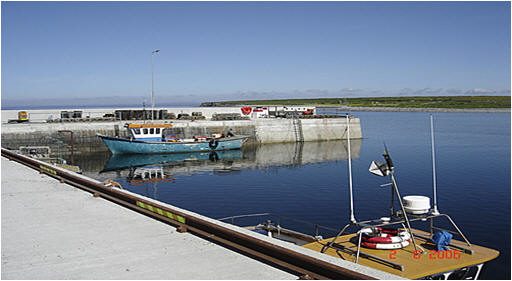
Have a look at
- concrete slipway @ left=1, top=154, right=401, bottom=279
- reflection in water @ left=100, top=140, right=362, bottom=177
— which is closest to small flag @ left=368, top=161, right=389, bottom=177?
concrete slipway @ left=1, top=154, right=401, bottom=279

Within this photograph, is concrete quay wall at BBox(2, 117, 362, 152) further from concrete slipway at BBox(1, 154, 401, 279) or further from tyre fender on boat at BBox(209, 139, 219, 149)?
concrete slipway at BBox(1, 154, 401, 279)

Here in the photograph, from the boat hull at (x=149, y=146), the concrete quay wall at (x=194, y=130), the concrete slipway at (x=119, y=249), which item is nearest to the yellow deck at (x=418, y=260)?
the concrete slipway at (x=119, y=249)

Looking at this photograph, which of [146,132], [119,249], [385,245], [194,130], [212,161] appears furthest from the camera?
[194,130]

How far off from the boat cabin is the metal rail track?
32.1 meters

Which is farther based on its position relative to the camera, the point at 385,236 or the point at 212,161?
the point at 212,161

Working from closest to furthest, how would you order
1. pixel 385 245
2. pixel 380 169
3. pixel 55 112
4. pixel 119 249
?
pixel 119 249
pixel 380 169
pixel 385 245
pixel 55 112

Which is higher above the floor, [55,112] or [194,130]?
[55,112]

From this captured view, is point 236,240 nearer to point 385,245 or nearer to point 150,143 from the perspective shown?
point 385,245

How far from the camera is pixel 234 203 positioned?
23.5 metres

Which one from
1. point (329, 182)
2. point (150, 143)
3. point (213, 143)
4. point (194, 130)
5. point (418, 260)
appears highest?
point (194, 130)

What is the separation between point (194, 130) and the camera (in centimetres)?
5244

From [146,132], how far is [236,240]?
126ft

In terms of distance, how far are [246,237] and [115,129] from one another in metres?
43.8

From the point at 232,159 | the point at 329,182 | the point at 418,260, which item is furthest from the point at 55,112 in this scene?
the point at 418,260
